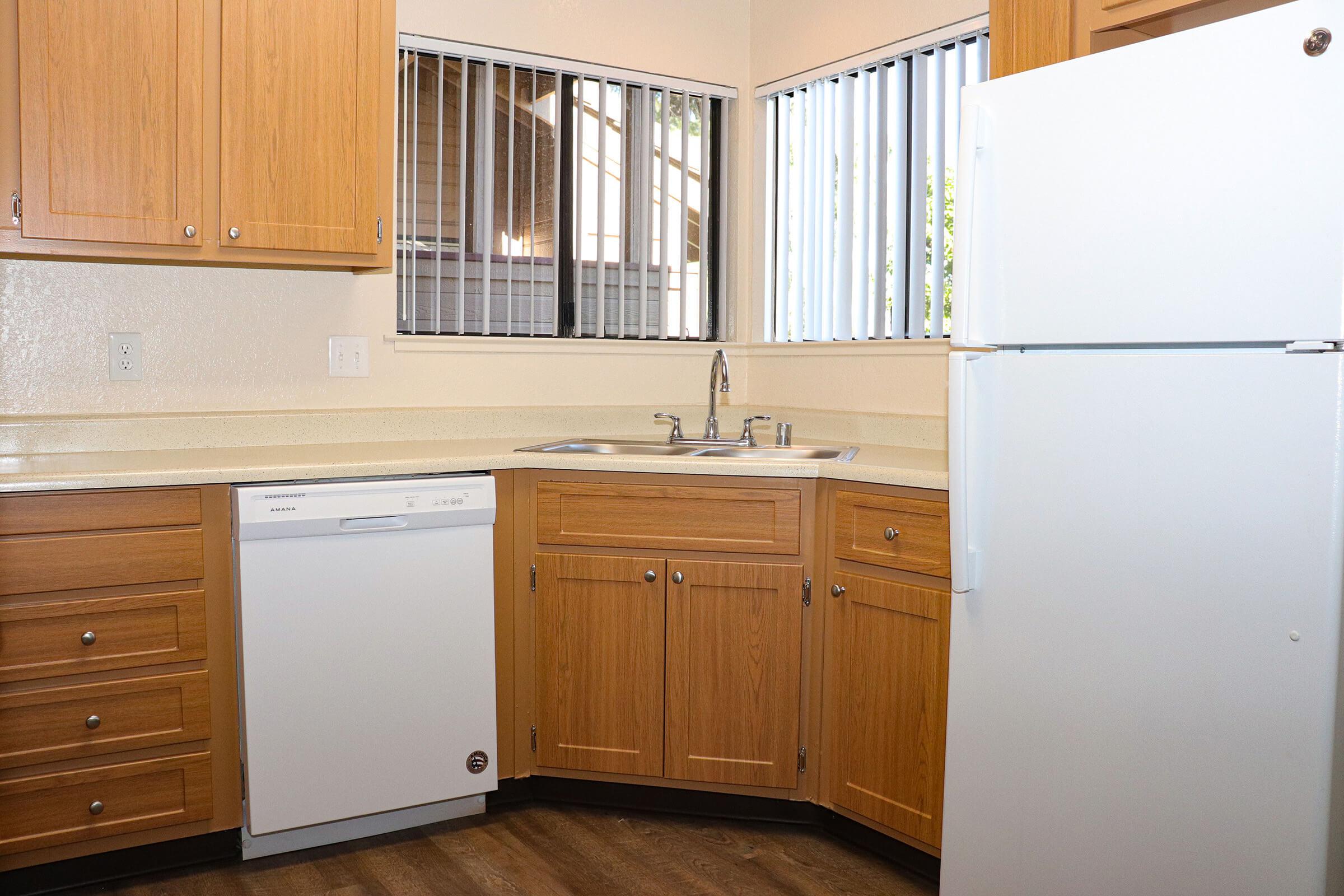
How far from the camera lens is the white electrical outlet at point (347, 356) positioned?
2.94 meters

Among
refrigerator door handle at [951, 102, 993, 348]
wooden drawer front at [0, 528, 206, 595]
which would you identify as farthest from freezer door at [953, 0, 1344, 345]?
wooden drawer front at [0, 528, 206, 595]

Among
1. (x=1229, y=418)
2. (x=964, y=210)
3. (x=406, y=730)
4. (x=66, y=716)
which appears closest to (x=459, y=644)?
(x=406, y=730)

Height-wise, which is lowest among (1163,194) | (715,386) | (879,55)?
(715,386)

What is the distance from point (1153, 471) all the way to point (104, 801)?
2.12 meters

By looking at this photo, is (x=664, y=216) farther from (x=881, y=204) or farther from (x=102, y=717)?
(x=102, y=717)

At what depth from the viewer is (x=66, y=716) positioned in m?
2.14

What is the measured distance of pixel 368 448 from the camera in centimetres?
275

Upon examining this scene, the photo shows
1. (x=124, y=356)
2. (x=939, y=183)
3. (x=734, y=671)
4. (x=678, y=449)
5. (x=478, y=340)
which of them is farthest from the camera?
(x=478, y=340)

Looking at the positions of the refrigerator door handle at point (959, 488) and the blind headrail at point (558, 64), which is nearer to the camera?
the refrigerator door handle at point (959, 488)

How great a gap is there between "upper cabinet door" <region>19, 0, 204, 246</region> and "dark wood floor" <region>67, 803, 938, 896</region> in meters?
1.45

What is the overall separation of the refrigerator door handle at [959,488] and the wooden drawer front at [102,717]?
A: 62.7 inches

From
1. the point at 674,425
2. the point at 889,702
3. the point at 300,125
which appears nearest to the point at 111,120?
the point at 300,125

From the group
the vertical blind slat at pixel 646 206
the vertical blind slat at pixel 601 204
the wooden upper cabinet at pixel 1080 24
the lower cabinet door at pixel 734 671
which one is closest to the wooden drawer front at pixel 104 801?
the lower cabinet door at pixel 734 671

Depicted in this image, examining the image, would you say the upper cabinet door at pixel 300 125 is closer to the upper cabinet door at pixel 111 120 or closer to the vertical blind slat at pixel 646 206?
the upper cabinet door at pixel 111 120
